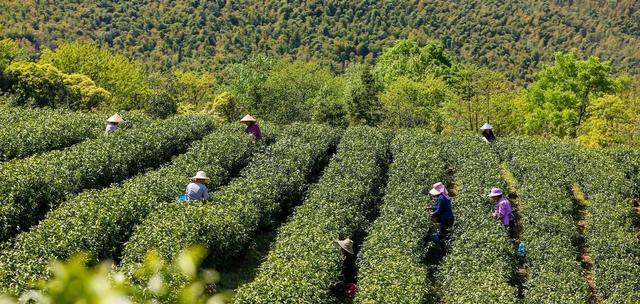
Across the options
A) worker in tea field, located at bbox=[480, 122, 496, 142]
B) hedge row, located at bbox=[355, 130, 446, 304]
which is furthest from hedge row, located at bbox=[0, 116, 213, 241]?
worker in tea field, located at bbox=[480, 122, 496, 142]

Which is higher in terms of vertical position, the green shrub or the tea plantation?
the tea plantation

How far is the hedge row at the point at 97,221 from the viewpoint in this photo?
36.3ft

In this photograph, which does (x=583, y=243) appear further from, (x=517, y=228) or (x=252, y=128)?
(x=252, y=128)

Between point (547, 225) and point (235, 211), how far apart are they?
8530 mm

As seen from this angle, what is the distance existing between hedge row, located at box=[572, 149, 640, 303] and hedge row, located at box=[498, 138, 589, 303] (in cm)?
53

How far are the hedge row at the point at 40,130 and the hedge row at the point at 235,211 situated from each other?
6.49 meters

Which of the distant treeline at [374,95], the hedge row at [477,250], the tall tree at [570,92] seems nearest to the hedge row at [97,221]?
the hedge row at [477,250]

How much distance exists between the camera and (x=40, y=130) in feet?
69.9

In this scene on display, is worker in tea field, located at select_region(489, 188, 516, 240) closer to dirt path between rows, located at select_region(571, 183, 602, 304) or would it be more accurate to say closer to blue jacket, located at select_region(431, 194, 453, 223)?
blue jacket, located at select_region(431, 194, 453, 223)

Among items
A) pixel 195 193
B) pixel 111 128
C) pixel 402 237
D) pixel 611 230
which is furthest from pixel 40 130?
pixel 611 230

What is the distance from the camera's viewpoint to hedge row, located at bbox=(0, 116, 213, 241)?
14.4 m

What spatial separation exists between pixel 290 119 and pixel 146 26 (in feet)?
205

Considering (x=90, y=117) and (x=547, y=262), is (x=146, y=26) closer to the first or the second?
(x=90, y=117)

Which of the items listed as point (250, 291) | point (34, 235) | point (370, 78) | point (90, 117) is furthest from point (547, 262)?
point (370, 78)
